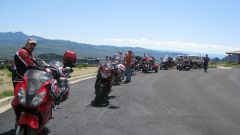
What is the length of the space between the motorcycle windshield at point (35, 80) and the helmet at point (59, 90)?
260 millimetres

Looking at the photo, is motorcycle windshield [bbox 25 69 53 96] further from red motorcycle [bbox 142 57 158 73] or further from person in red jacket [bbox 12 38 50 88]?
red motorcycle [bbox 142 57 158 73]

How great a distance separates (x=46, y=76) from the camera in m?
6.96

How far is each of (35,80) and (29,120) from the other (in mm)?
679

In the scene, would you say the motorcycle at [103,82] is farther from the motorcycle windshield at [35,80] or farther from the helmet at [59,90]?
the motorcycle windshield at [35,80]

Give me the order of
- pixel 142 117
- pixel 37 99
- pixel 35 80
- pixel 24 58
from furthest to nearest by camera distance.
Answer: pixel 142 117 → pixel 24 58 → pixel 35 80 → pixel 37 99

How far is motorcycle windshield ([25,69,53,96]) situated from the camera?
6.55 m

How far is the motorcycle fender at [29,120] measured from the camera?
20.8 feet

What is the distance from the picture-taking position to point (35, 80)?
6.70 metres

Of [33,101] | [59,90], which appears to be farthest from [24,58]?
[33,101]

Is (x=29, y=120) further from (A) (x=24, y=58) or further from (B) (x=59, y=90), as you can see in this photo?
(A) (x=24, y=58)

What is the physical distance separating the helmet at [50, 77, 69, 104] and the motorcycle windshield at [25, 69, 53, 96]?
26cm

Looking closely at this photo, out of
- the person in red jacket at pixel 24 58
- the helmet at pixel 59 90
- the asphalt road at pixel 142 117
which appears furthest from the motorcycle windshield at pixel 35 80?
the person in red jacket at pixel 24 58

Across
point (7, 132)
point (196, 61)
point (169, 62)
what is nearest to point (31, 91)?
point (7, 132)

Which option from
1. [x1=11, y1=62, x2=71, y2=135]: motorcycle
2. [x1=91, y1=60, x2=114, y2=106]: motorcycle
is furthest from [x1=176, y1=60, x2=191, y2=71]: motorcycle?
[x1=11, y1=62, x2=71, y2=135]: motorcycle
